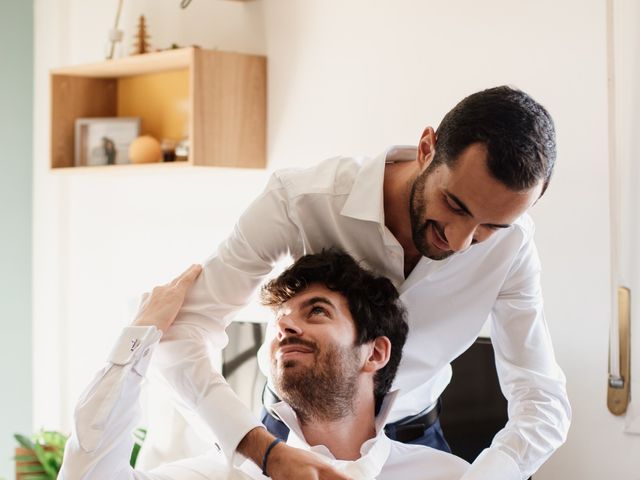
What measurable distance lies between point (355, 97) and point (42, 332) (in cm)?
195

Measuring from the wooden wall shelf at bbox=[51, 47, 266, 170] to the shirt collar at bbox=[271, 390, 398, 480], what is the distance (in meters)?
1.51

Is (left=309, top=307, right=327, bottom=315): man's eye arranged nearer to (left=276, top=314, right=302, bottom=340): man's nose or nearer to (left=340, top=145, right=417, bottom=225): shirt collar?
(left=276, top=314, right=302, bottom=340): man's nose

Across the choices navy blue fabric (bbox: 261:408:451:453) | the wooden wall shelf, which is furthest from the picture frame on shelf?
navy blue fabric (bbox: 261:408:451:453)

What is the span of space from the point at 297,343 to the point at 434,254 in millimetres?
332

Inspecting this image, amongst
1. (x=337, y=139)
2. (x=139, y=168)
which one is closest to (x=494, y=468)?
(x=337, y=139)

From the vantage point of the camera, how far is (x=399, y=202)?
68.3 inches

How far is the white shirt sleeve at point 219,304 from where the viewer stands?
1.70 m

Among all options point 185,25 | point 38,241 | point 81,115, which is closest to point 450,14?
point 185,25

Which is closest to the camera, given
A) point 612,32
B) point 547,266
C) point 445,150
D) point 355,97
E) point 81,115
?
point 445,150

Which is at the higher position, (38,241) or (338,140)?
(338,140)

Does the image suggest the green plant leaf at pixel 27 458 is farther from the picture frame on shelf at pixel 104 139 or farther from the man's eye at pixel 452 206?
the man's eye at pixel 452 206

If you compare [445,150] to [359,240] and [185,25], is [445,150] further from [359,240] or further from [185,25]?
[185,25]

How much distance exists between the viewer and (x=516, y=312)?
1.88 metres

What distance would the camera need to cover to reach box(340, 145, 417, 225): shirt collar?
171cm
